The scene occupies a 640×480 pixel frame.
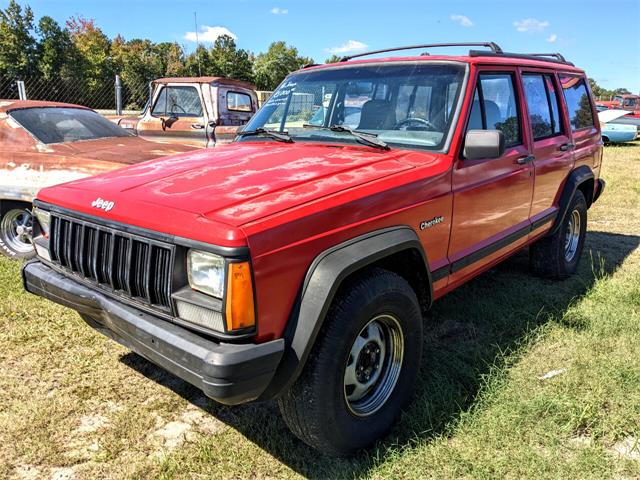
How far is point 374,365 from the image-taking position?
2.75 m

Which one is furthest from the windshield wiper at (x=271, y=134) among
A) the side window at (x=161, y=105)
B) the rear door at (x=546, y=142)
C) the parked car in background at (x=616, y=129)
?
the parked car in background at (x=616, y=129)

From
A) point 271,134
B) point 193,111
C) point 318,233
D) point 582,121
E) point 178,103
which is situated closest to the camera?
point 318,233

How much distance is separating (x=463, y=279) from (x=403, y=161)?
97cm

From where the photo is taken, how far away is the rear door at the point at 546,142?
4.09 m

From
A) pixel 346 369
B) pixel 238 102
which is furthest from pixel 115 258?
pixel 238 102

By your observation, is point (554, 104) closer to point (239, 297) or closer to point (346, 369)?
point (346, 369)

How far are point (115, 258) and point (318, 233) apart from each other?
0.97 metres

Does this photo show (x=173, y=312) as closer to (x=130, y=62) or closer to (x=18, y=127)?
(x=18, y=127)

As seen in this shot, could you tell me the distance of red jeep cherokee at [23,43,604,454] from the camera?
214 centimetres

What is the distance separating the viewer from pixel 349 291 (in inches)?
95.4

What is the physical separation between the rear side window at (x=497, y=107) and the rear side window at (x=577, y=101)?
1180 mm

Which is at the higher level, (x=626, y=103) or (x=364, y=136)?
(x=626, y=103)

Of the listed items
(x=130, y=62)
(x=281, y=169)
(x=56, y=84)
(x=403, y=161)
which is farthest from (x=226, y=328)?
(x=130, y=62)

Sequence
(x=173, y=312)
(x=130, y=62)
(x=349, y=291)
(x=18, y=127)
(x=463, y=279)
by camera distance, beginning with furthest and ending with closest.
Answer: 1. (x=130, y=62)
2. (x=18, y=127)
3. (x=463, y=279)
4. (x=349, y=291)
5. (x=173, y=312)
